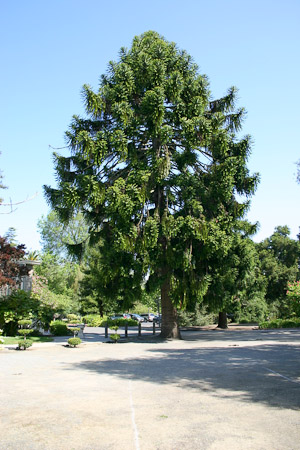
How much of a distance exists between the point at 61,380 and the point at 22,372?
204 cm

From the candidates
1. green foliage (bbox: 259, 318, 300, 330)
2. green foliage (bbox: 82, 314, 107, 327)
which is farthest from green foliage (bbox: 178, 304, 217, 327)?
green foliage (bbox: 82, 314, 107, 327)

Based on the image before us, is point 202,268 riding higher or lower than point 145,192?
lower

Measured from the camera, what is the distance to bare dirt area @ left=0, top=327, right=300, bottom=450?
5801mm

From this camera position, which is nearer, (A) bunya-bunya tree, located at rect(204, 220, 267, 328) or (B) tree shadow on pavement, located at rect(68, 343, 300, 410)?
(B) tree shadow on pavement, located at rect(68, 343, 300, 410)

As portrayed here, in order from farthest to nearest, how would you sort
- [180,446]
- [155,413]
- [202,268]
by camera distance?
[202,268]
[155,413]
[180,446]

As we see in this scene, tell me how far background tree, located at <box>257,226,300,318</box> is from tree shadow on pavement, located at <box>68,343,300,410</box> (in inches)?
1191

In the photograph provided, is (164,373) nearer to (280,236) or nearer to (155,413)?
(155,413)

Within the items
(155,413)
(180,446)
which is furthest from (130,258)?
(180,446)

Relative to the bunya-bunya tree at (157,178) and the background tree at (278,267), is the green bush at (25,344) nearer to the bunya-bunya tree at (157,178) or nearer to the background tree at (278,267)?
the bunya-bunya tree at (157,178)

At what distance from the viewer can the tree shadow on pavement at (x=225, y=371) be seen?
28.7ft

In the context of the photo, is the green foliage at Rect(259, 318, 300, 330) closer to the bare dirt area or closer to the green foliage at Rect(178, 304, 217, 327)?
the green foliage at Rect(178, 304, 217, 327)

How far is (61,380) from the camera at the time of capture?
10.6 m

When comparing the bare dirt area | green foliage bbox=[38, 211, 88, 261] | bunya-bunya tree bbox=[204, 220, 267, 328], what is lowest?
the bare dirt area

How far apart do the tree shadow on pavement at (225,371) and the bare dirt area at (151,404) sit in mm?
24
